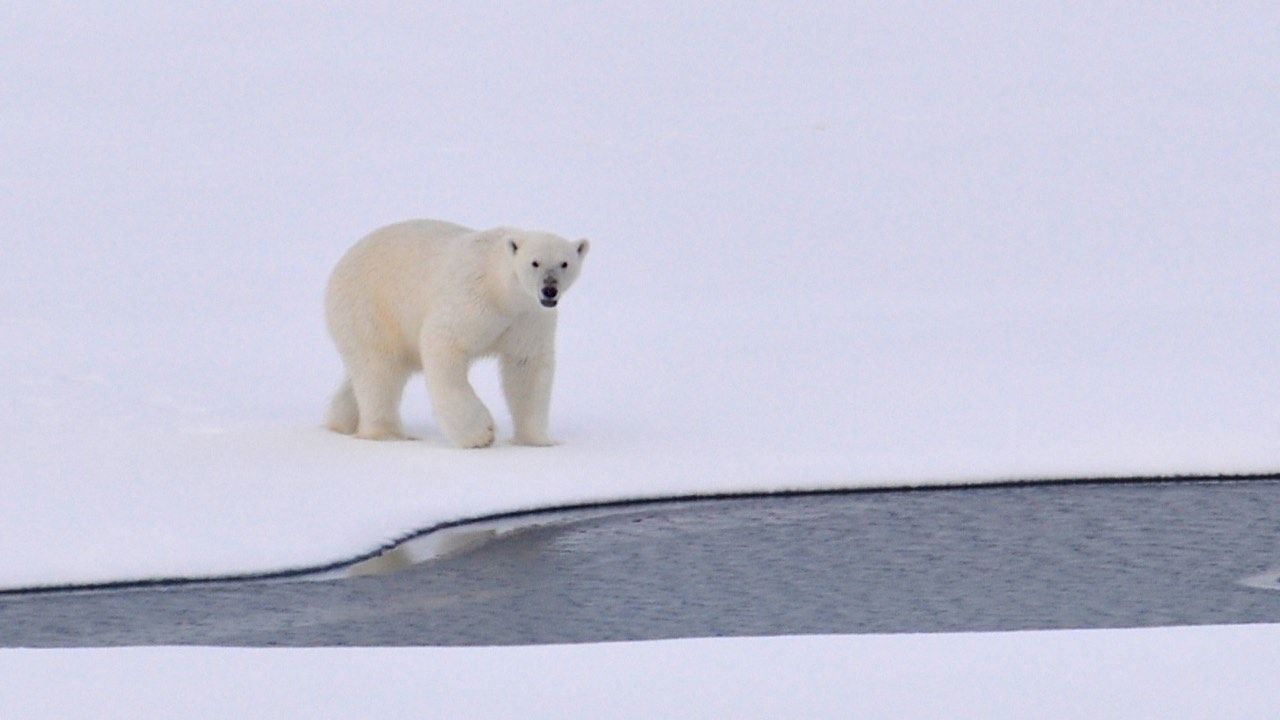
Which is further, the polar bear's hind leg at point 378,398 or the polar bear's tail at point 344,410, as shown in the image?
the polar bear's tail at point 344,410

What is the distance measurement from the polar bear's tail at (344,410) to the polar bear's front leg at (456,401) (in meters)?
0.74

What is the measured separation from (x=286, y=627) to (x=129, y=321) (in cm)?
676

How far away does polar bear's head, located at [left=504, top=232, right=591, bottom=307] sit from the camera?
8.92 meters

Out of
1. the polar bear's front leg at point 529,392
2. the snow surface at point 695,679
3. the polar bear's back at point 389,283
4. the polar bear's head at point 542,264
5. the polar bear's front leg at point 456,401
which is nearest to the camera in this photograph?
the snow surface at point 695,679

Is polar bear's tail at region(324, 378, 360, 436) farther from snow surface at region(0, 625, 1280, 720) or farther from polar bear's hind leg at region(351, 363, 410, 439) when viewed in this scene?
snow surface at region(0, 625, 1280, 720)

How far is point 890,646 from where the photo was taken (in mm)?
5973

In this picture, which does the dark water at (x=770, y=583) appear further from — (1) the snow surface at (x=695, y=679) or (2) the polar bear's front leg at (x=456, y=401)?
(2) the polar bear's front leg at (x=456, y=401)

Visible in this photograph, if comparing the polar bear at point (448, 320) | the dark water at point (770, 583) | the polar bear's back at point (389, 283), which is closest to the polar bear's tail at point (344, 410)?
the polar bear at point (448, 320)

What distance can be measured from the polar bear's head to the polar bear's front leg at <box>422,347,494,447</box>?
1.48 ft

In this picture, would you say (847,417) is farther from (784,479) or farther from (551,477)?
(551,477)

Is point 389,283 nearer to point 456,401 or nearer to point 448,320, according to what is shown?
point 448,320

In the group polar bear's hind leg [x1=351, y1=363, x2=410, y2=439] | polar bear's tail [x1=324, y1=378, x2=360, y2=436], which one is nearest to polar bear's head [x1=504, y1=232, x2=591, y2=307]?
polar bear's hind leg [x1=351, y1=363, x2=410, y2=439]

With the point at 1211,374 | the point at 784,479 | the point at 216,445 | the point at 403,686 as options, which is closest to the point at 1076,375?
the point at 1211,374

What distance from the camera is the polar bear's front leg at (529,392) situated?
30.7 ft
